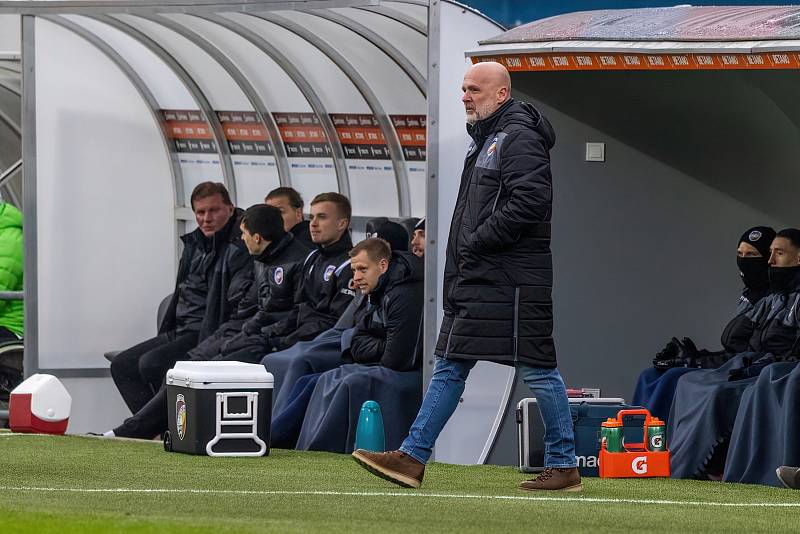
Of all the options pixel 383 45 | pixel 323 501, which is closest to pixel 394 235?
pixel 383 45

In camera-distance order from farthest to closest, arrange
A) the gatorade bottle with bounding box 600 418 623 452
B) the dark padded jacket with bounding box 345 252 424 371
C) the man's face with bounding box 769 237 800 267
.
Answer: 1. the dark padded jacket with bounding box 345 252 424 371
2. the man's face with bounding box 769 237 800 267
3. the gatorade bottle with bounding box 600 418 623 452

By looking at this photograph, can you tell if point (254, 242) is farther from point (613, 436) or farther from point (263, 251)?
point (613, 436)

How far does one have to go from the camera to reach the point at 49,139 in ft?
35.7

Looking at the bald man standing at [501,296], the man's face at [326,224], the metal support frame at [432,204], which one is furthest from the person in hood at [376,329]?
the bald man standing at [501,296]

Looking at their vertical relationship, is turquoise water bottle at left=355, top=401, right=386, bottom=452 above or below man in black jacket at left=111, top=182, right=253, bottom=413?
below

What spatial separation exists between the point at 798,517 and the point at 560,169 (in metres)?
3.51

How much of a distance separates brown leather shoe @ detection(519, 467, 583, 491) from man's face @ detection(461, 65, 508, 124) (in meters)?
1.38

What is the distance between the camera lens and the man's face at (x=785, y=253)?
867cm

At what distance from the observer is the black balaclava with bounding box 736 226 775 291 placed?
8.94 metres

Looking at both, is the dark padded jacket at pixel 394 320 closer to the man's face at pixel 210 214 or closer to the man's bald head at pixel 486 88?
the man's face at pixel 210 214

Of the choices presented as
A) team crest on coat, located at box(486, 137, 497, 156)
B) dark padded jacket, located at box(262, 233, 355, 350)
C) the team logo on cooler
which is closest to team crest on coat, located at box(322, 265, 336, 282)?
dark padded jacket, located at box(262, 233, 355, 350)

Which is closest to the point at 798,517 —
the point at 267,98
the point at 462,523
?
the point at 462,523

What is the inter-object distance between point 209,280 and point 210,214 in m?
0.40

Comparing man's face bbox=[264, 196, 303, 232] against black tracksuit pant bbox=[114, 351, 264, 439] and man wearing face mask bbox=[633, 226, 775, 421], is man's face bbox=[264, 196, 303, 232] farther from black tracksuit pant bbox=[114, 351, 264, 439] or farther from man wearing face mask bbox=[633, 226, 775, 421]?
man wearing face mask bbox=[633, 226, 775, 421]
